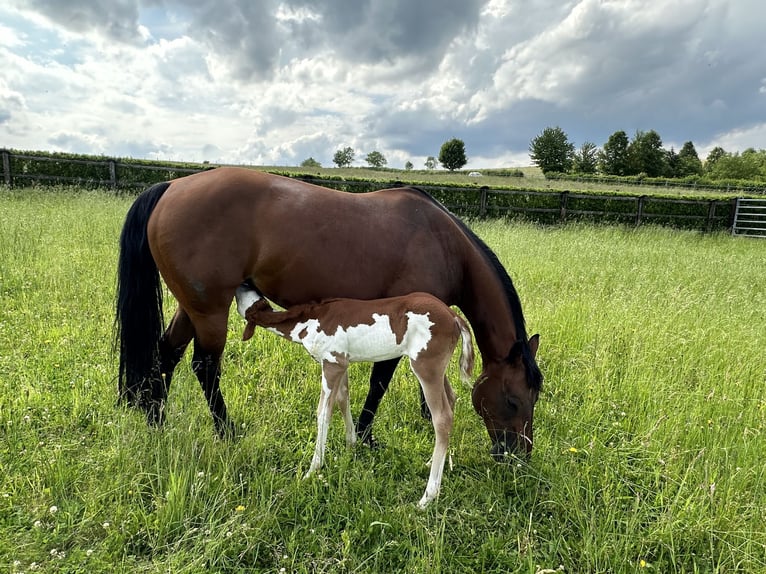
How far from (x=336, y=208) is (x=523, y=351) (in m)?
1.54

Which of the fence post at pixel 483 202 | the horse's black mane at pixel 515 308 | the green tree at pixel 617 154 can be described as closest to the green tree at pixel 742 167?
the green tree at pixel 617 154

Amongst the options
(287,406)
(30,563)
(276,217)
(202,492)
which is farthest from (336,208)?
(30,563)

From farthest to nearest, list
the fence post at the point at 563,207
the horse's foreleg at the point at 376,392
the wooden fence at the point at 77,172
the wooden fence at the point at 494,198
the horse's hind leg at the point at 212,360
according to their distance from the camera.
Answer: the fence post at the point at 563,207 < the wooden fence at the point at 494,198 < the wooden fence at the point at 77,172 < the horse's foreleg at the point at 376,392 < the horse's hind leg at the point at 212,360

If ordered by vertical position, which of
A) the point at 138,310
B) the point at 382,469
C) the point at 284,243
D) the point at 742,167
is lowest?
the point at 382,469

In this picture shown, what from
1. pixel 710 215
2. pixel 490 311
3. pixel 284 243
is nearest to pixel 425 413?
pixel 490 311

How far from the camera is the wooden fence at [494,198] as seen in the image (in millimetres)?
12453

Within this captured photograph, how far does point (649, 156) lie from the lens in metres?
61.8

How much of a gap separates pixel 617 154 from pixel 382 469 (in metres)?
76.4

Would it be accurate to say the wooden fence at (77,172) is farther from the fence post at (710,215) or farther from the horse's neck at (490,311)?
the fence post at (710,215)

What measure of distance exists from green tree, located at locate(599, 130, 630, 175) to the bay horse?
241 ft

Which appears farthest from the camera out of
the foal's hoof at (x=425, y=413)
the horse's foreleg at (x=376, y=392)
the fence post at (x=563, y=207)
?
the fence post at (x=563, y=207)

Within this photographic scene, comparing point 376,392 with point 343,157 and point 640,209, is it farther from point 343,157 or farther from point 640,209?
point 343,157

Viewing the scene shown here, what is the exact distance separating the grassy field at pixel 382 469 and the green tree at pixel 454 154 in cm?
8000

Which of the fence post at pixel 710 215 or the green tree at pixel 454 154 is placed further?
the green tree at pixel 454 154
